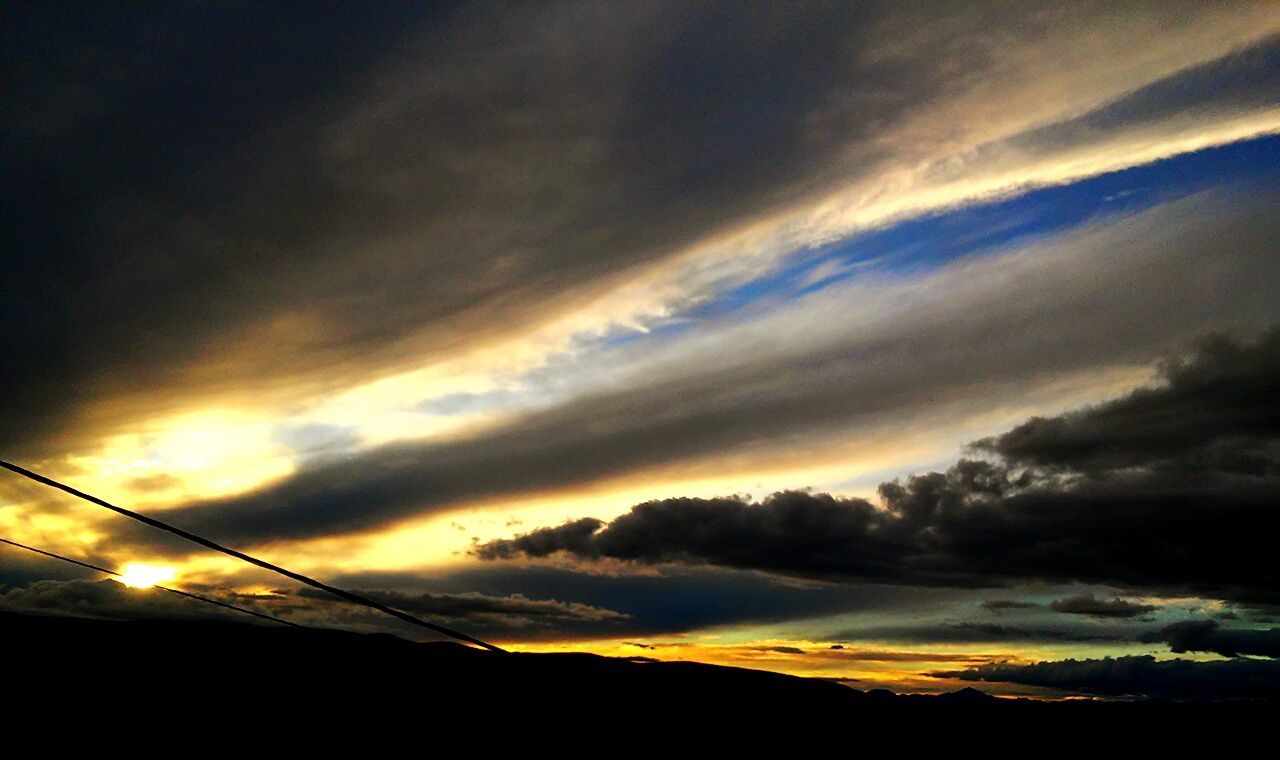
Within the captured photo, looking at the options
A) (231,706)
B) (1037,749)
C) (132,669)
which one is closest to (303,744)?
(231,706)

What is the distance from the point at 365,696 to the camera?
109 feet

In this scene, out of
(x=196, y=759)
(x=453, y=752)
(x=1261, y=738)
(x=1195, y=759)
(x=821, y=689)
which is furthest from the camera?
(x=1261, y=738)

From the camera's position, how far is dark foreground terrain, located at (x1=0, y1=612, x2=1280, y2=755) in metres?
24.5

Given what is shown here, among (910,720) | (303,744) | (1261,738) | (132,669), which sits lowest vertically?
(1261,738)

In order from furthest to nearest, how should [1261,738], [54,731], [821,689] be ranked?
1. [1261,738]
2. [821,689]
3. [54,731]

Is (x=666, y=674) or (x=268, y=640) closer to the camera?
A: (x=268, y=640)

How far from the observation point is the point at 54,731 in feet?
70.9

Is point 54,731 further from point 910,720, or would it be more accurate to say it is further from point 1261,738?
point 1261,738

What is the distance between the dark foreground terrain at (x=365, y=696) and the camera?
80.5 feet

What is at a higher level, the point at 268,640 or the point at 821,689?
the point at 268,640

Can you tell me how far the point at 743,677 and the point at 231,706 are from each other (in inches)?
2044

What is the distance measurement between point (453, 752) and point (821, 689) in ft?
177

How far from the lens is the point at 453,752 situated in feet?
102

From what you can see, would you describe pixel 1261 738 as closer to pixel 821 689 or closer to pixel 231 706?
pixel 821 689
